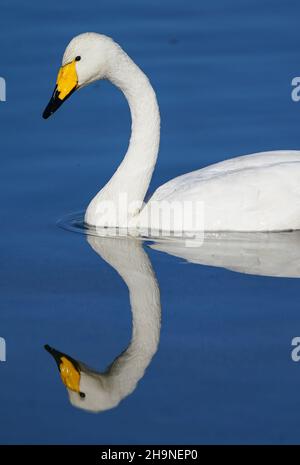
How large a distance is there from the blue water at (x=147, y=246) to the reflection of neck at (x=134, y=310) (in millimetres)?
66

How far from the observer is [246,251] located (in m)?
9.40

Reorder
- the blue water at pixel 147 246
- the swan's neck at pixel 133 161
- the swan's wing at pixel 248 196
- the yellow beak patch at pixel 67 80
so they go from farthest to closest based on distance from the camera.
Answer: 1. the swan's neck at pixel 133 161
2. the yellow beak patch at pixel 67 80
3. the swan's wing at pixel 248 196
4. the blue water at pixel 147 246

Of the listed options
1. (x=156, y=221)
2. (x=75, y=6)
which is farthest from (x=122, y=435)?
(x=75, y=6)

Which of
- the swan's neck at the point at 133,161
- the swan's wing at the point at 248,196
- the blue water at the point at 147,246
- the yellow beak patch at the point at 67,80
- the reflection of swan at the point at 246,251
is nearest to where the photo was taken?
the blue water at the point at 147,246

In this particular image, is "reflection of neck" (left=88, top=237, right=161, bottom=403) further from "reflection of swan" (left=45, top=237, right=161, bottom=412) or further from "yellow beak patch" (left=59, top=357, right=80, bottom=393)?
"yellow beak patch" (left=59, top=357, right=80, bottom=393)

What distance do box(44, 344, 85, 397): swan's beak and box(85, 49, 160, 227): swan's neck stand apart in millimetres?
2505

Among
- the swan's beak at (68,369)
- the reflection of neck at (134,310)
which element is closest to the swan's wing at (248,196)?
the reflection of neck at (134,310)

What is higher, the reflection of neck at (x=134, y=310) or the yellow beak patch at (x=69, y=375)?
the reflection of neck at (x=134, y=310)

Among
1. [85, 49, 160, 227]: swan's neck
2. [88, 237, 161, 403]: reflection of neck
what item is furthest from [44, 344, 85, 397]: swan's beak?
[85, 49, 160, 227]: swan's neck

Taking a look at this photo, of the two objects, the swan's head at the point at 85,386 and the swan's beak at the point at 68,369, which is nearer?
the swan's head at the point at 85,386

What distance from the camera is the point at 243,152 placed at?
11.7m

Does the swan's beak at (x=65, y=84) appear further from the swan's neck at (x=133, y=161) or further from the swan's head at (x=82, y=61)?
the swan's neck at (x=133, y=161)

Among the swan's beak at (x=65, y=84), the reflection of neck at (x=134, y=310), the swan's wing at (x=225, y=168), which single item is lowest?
the reflection of neck at (x=134, y=310)

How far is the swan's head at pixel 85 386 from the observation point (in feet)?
23.4
